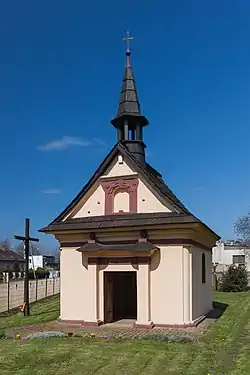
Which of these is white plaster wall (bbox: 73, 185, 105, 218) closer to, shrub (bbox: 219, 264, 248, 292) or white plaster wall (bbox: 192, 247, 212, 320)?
white plaster wall (bbox: 192, 247, 212, 320)

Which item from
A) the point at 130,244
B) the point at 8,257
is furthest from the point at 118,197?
the point at 8,257

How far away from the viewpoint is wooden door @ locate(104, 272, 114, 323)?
16016mm

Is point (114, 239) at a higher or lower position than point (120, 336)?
higher

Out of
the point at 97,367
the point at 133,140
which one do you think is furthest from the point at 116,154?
the point at 97,367

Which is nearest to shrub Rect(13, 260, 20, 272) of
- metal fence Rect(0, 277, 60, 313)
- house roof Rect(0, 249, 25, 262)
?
house roof Rect(0, 249, 25, 262)

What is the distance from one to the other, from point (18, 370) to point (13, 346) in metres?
2.67

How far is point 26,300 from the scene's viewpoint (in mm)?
19312

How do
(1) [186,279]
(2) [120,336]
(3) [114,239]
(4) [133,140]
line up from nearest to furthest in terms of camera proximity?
(2) [120,336] → (1) [186,279] → (3) [114,239] → (4) [133,140]

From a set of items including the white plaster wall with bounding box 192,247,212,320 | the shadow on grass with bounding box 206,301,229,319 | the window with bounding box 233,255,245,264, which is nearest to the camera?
the white plaster wall with bounding box 192,247,212,320

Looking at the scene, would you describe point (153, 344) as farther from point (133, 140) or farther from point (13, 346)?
point (133, 140)

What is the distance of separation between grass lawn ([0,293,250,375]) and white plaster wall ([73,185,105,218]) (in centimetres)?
546

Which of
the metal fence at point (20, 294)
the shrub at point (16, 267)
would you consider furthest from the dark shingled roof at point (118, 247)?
the shrub at point (16, 267)

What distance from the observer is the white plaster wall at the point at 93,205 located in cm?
1670

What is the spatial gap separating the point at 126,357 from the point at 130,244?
5691mm
